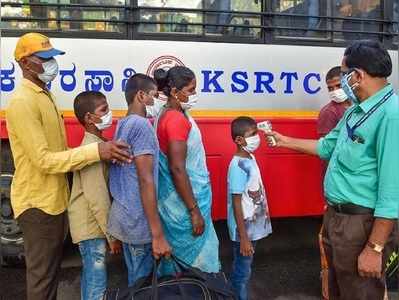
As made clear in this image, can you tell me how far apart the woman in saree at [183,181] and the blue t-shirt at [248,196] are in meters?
0.26

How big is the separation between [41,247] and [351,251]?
4.73 ft

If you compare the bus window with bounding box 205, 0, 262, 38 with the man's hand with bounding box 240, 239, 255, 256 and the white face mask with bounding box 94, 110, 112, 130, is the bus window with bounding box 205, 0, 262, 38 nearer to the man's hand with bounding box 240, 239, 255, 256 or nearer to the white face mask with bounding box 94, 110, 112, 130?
the white face mask with bounding box 94, 110, 112, 130

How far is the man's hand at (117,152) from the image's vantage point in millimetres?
2291

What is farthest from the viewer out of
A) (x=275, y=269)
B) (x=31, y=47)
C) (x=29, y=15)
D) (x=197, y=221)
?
(x=275, y=269)

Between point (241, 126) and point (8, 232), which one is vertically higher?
point (241, 126)

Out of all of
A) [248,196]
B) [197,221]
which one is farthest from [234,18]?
[197,221]

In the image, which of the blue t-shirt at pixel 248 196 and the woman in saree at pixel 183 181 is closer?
the woman in saree at pixel 183 181

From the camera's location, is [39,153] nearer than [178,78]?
Yes

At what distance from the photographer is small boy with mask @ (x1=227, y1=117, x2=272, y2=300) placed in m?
2.87

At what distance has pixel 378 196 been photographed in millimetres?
2008

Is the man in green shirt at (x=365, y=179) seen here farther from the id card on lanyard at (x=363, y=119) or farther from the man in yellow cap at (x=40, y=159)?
the man in yellow cap at (x=40, y=159)

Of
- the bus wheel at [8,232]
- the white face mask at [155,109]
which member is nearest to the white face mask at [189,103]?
the white face mask at [155,109]

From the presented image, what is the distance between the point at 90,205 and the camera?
243cm

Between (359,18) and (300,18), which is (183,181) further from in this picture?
(359,18)
